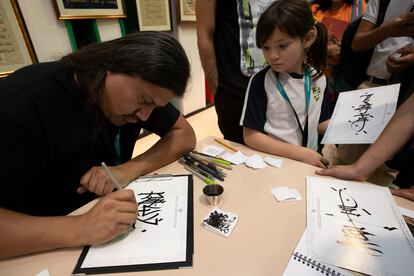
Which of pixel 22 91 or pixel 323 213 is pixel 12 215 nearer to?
pixel 22 91

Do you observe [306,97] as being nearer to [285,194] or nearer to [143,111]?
[285,194]

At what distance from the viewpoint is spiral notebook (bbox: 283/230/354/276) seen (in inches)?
20.6

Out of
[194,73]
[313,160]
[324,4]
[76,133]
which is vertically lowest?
[194,73]

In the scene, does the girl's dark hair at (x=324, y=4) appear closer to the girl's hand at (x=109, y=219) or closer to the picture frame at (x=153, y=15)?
the picture frame at (x=153, y=15)

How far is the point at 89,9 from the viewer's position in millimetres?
1911

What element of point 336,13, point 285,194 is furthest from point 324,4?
point 285,194

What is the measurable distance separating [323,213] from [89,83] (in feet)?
2.48

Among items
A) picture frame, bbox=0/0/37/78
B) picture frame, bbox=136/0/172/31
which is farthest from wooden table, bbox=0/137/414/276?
picture frame, bbox=136/0/172/31

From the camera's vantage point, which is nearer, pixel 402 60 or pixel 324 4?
pixel 402 60

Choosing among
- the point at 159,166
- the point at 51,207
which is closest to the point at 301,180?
Result: the point at 159,166

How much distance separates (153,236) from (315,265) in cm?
38

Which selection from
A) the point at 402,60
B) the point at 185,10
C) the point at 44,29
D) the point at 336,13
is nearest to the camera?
the point at 402,60

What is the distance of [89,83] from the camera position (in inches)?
28.5

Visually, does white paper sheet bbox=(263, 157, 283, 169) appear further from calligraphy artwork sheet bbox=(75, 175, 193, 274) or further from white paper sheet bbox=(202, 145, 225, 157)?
calligraphy artwork sheet bbox=(75, 175, 193, 274)
